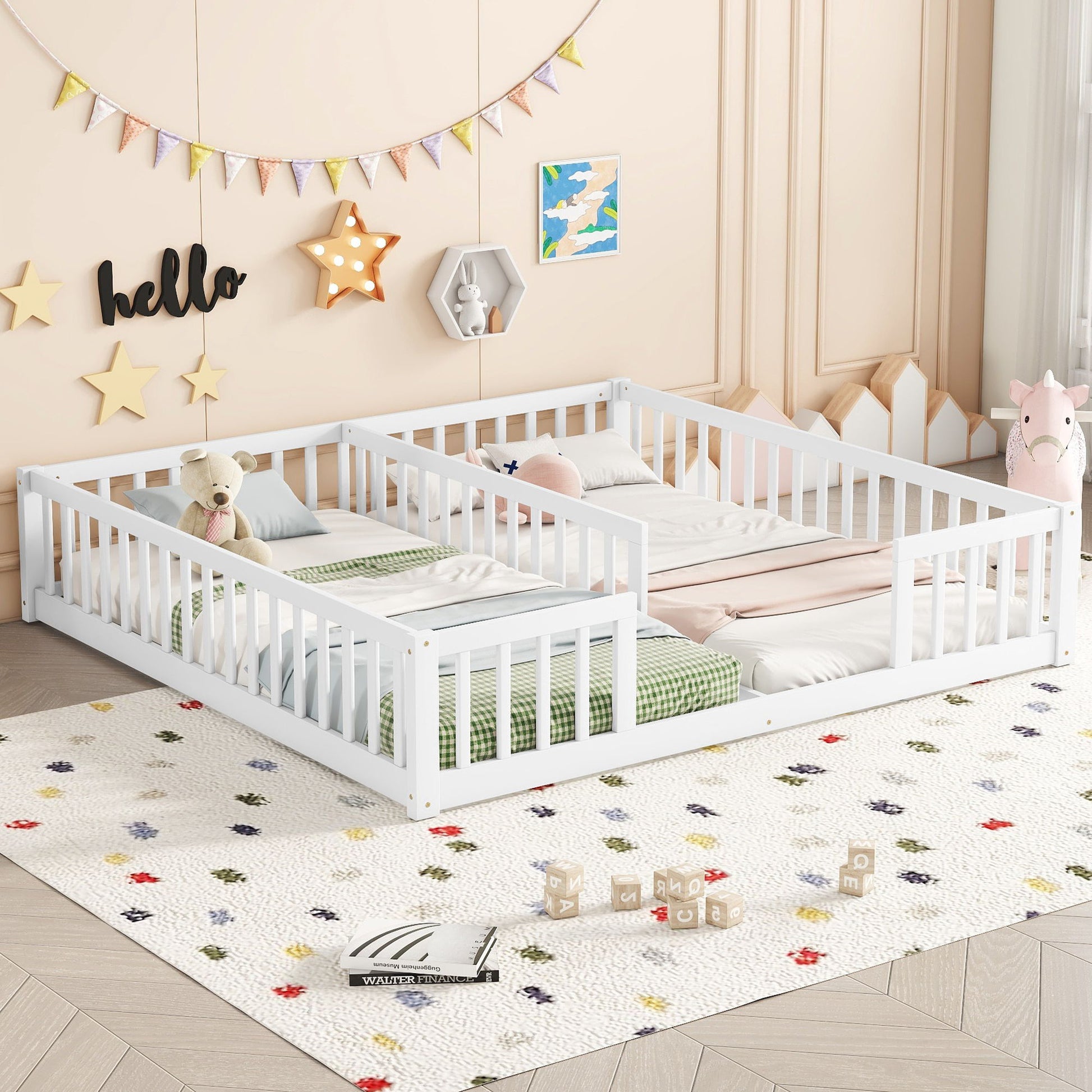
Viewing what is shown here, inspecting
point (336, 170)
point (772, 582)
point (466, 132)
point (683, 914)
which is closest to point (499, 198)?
point (466, 132)

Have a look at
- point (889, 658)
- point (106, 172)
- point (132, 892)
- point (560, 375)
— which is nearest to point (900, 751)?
point (889, 658)

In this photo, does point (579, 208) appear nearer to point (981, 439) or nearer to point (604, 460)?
point (604, 460)

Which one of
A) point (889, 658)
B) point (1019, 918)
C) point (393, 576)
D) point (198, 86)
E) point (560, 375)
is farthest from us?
point (560, 375)

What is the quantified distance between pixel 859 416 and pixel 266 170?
241cm

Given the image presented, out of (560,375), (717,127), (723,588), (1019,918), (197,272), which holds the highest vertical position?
(717,127)

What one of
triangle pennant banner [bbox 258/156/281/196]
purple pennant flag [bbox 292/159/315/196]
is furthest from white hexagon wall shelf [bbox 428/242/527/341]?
triangle pennant banner [bbox 258/156/281/196]

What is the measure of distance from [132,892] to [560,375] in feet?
9.33

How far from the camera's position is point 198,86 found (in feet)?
15.9

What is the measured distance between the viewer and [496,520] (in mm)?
5199

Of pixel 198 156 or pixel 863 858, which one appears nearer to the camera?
pixel 863 858

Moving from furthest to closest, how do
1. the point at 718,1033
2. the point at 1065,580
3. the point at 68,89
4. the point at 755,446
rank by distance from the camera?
the point at 755,446 → the point at 68,89 → the point at 1065,580 → the point at 718,1033

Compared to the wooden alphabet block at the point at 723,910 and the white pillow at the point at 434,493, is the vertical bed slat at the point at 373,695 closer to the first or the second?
the wooden alphabet block at the point at 723,910

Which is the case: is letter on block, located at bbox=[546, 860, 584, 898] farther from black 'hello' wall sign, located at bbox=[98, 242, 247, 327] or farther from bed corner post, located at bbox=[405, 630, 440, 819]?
black 'hello' wall sign, located at bbox=[98, 242, 247, 327]

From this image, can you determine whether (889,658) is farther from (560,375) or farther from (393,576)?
(560,375)
